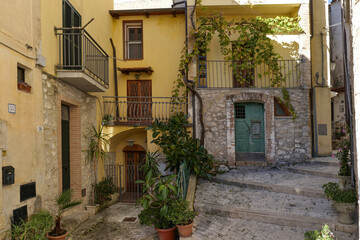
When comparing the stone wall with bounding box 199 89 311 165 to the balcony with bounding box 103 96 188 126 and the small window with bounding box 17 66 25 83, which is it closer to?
the balcony with bounding box 103 96 188 126

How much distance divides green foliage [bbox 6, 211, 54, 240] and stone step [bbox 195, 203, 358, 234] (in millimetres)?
3203

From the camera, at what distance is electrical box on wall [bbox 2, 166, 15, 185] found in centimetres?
420

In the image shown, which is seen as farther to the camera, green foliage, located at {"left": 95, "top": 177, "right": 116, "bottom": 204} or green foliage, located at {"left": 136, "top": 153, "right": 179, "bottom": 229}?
green foliage, located at {"left": 95, "top": 177, "right": 116, "bottom": 204}

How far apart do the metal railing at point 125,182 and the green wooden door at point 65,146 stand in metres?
2.46

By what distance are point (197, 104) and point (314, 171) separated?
4.55 metres

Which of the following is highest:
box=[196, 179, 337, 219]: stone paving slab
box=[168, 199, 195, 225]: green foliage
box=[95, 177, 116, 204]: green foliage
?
box=[168, 199, 195, 225]: green foliage

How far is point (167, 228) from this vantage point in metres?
4.97

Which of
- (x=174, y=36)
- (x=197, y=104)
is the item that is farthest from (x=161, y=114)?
(x=174, y=36)

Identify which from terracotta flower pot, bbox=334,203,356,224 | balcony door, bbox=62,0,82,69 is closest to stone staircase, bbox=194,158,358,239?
terracotta flower pot, bbox=334,203,356,224

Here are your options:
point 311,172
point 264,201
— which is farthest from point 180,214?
point 311,172

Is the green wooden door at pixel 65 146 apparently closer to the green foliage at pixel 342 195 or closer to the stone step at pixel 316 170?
the green foliage at pixel 342 195

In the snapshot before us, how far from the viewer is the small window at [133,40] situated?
35.3 ft

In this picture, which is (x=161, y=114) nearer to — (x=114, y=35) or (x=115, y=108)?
(x=115, y=108)

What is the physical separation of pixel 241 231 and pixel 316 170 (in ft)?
14.0
